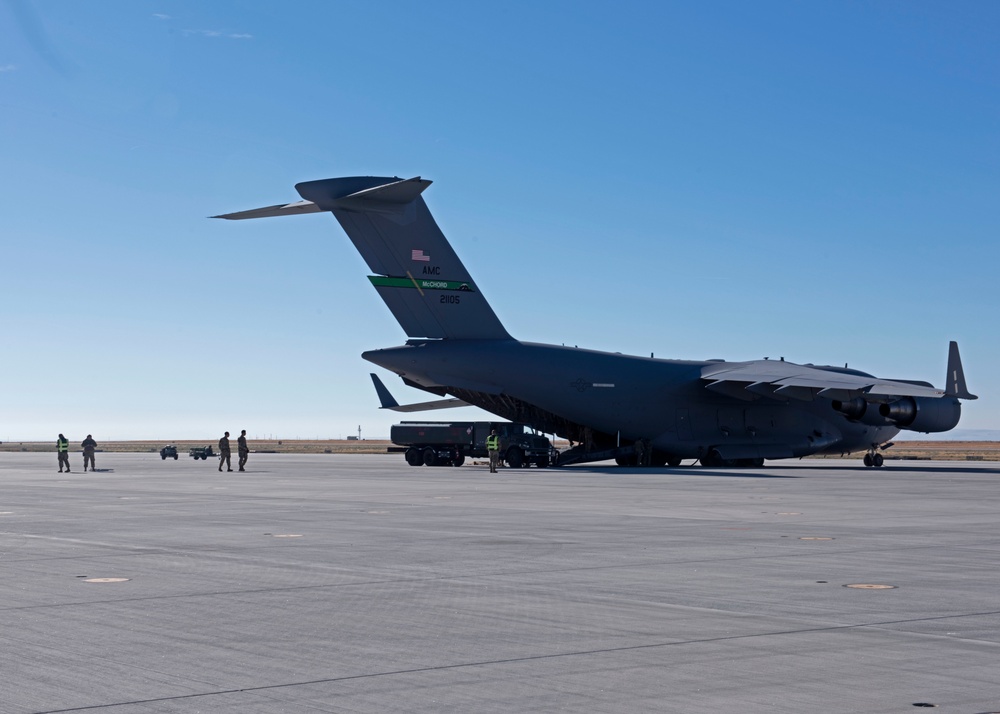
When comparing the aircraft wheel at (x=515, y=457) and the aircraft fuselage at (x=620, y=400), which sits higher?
the aircraft fuselage at (x=620, y=400)

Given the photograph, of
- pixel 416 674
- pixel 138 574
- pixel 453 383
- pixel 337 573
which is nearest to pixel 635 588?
pixel 337 573

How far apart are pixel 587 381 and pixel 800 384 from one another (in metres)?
8.12

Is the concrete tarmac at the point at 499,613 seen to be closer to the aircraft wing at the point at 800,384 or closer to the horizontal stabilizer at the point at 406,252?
the horizontal stabilizer at the point at 406,252

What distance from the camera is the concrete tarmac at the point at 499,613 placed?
6.56 meters

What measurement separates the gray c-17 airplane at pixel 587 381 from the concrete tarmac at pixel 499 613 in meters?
23.3

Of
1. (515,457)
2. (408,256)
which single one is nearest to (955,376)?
(515,457)

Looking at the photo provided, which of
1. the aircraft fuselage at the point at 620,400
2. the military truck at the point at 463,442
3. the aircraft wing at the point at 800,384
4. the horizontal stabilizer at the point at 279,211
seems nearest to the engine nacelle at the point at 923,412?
the aircraft wing at the point at 800,384

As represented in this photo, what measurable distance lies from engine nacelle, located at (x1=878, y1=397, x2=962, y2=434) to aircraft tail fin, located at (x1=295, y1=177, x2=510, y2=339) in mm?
15662

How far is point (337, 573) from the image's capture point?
11930mm

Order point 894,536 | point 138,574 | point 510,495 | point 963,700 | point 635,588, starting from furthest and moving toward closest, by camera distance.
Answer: point 510,495, point 894,536, point 138,574, point 635,588, point 963,700

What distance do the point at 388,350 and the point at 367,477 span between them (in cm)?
770

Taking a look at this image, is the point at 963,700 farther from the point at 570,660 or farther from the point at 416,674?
the point at 416,674

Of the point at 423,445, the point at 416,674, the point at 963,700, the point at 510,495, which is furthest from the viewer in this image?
the point at 423,445

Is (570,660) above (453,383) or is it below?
below
